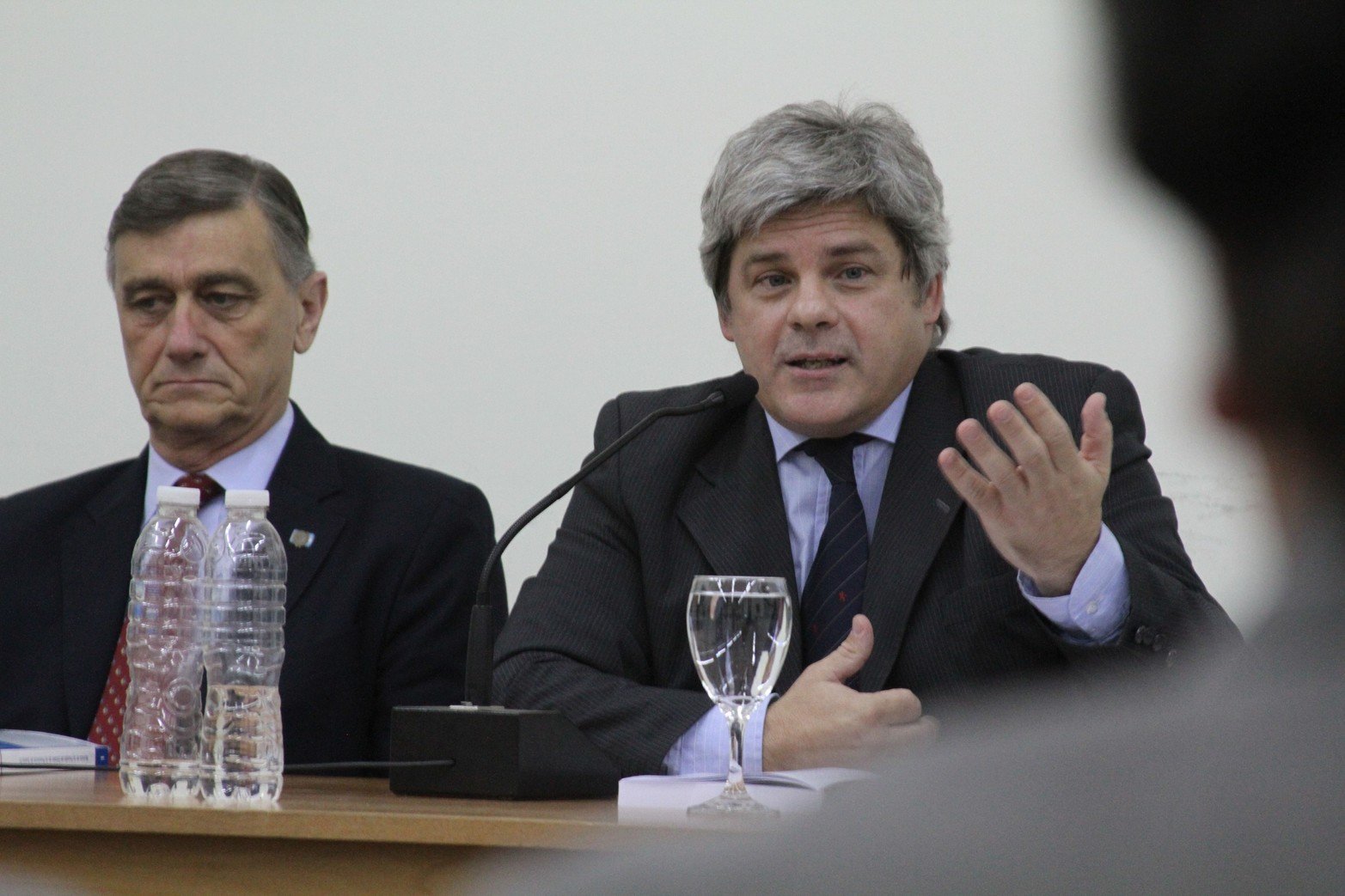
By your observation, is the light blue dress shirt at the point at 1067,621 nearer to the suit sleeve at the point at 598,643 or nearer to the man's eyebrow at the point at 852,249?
the suit sleeve at the point at 598,643

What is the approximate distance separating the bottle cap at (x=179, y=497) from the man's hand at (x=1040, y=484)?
84cm

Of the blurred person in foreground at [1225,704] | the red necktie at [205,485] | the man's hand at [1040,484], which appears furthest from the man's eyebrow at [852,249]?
the blurred person in foreground at [1225,704]

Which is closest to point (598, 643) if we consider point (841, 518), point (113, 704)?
point (841, 518)

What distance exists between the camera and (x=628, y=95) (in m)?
3.12

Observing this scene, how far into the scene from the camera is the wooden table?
1.41m

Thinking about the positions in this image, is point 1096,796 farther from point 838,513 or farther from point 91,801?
point 838,513

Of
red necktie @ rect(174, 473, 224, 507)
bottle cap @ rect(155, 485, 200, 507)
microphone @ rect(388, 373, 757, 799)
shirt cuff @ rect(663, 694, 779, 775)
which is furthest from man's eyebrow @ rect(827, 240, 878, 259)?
red necktie @ rect(174, 473, 224, 507)

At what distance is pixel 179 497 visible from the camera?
1.86 meters

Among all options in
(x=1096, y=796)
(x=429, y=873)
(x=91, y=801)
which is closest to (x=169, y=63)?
(x=91, y=801)

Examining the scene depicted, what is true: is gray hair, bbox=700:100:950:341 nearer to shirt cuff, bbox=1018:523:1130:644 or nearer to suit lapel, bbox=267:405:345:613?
shirt cuff, bbox=1018:523:1130:644

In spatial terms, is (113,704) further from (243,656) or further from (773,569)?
(773,569)

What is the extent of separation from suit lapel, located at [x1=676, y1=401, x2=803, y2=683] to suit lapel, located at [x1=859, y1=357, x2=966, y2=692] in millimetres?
110

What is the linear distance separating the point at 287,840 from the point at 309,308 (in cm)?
158

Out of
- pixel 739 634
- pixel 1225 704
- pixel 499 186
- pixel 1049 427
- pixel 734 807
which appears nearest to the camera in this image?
pixel 1225 704
